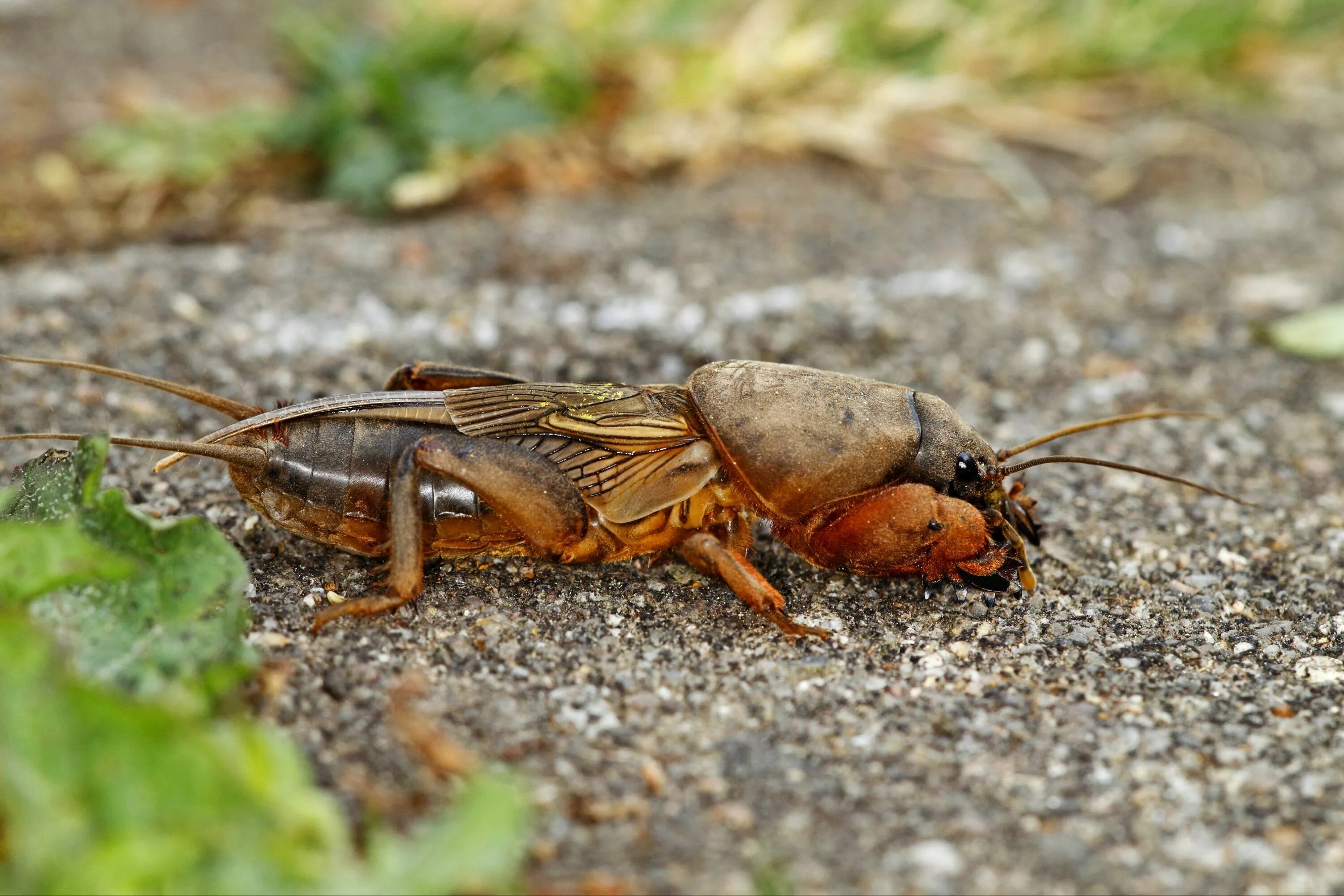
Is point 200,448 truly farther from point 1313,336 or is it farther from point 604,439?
point 1313,336

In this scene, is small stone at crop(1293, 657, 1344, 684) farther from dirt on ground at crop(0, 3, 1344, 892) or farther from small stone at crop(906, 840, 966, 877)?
small stone at crop(906, 840, 966, 877)

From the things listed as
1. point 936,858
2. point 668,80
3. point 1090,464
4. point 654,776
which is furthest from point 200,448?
point 668,80

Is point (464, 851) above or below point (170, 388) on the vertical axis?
below

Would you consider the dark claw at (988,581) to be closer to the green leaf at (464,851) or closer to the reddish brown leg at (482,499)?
the reddish brown leg at (482,499)

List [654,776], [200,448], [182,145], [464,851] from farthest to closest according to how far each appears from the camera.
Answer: [182,145]
[200,448]
[654,776]
[464,851]

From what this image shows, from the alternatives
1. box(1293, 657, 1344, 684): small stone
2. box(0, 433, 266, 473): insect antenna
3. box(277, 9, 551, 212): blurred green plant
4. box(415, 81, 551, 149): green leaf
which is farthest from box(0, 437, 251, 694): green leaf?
box(415, 81, 551, 149): green leaf

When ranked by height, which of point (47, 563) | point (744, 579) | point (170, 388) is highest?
point (170, 388)

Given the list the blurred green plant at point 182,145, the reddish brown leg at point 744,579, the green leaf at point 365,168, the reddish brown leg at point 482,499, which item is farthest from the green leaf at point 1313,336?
the blurred green plant at point 182,145
